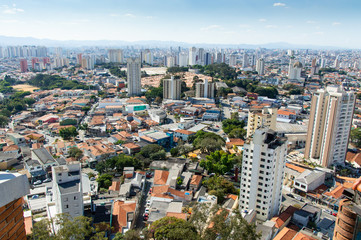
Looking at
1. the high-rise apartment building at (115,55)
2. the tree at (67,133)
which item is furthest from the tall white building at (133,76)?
the high-rise apartment building at (115,55)

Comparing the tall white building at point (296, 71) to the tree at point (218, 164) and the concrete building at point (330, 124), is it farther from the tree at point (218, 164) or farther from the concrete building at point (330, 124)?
the tree at point (218, 164)

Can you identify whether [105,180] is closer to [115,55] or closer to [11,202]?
[11,202]

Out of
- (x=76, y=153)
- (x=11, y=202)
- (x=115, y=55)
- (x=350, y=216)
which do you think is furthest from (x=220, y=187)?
(x=115, y=55)

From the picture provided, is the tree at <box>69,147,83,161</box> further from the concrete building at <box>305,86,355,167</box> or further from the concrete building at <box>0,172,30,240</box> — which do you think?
the concrete building at <box>305,86,355,167</box>

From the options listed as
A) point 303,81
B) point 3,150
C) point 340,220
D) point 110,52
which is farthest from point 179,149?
point 110,52

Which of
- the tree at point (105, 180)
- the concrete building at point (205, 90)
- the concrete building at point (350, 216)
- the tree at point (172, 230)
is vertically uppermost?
the concrete building at point (350, 216)

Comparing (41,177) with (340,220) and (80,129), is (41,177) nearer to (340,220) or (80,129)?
(80,129)

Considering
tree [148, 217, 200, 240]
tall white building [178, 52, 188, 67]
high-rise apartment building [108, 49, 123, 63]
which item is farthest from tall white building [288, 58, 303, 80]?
tree [148, 217, 200, 240]
